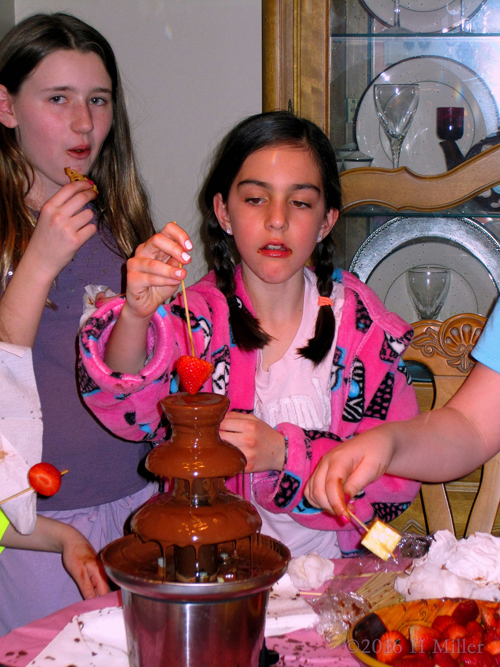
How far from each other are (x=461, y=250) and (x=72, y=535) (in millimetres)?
1365

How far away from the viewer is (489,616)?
0.80m

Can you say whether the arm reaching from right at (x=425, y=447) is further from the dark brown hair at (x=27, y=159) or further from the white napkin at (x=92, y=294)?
the dark brown hair at (x=27, y=159)

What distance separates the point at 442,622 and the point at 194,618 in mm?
312

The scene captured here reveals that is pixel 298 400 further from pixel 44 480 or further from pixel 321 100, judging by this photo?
pixel 321 100

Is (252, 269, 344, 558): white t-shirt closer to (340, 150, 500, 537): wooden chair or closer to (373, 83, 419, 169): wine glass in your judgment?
(340, 150, 500, 537): wooden chair

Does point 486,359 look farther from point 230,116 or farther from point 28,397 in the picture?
point 230,116

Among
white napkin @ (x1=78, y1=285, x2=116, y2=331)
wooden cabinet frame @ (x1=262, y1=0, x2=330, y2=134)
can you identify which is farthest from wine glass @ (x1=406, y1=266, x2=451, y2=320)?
white napkin @ (x1=78, y1=285, x2=116, y2=331)

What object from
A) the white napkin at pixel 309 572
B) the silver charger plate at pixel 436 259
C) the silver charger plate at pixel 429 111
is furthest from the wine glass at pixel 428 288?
the white napkin at pixel 309 572

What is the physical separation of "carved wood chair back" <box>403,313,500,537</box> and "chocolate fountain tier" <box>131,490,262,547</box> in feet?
2.95

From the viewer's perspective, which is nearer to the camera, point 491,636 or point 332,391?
point 491,636

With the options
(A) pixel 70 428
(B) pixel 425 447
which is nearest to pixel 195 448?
(B) pixel 425 447

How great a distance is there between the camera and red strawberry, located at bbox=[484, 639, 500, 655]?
2.44 feet

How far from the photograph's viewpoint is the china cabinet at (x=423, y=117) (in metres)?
1.85

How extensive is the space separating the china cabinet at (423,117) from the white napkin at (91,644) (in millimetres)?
1246
